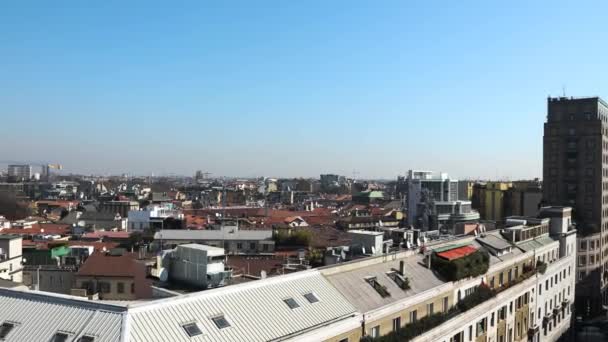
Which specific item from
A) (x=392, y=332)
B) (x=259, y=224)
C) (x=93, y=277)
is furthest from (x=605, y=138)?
(x=93, y=277)

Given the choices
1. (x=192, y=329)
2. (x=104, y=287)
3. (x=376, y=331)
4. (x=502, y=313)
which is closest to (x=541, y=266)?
(x=502, y=313)

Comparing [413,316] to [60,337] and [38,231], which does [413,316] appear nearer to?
[60,337]

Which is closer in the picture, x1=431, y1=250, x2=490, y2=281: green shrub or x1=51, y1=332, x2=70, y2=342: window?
x1=51, y1=332, x2=70, y2=342: window

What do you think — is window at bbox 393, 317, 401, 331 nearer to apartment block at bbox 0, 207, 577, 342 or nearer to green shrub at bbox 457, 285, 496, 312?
apartment block at bbox 0, 207, 577, 342

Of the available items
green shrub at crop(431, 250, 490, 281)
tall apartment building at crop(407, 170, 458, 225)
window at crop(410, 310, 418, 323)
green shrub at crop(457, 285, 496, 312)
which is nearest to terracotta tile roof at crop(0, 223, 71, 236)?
tall apartment building at crop(407, 170, 458, 225)

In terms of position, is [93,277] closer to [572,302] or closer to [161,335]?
[161,335]

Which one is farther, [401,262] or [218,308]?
[401,262]

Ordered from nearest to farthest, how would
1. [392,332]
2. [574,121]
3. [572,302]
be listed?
[392,332]
[572,302]
[574,121]
